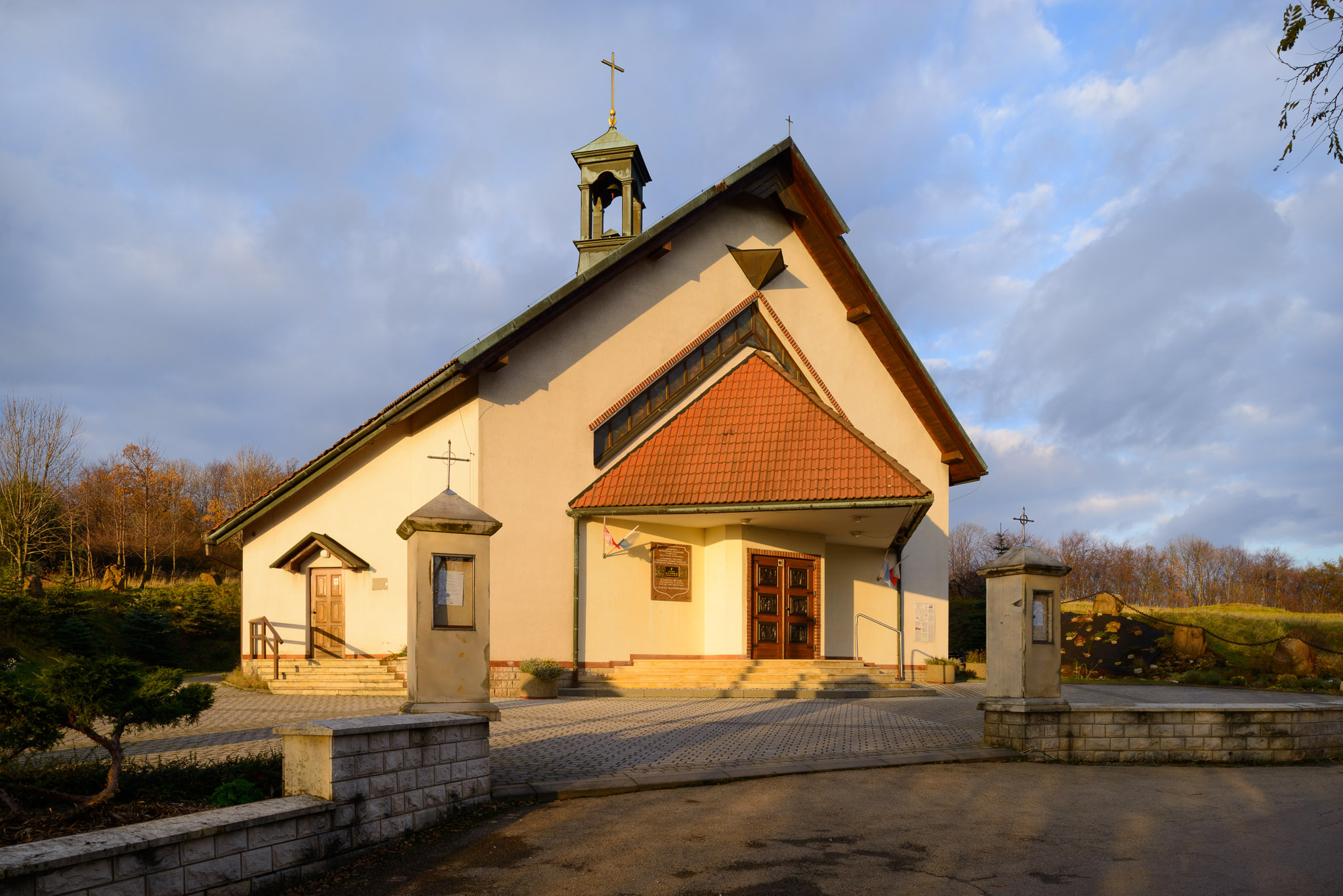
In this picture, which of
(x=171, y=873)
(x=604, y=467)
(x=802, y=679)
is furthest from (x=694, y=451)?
(x=171, y=873)

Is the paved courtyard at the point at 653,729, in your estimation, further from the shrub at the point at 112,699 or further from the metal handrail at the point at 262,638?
the shrub at the point at 112,699

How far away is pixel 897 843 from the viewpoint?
6.22 m

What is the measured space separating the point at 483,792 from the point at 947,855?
3418 mm

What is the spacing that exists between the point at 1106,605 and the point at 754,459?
39.6 ft

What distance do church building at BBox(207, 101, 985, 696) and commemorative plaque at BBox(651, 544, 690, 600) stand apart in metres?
0.04

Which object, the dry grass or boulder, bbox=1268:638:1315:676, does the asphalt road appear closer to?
boulder, bbox=1268:638:1315:676

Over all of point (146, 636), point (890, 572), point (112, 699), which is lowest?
point (146, 636)

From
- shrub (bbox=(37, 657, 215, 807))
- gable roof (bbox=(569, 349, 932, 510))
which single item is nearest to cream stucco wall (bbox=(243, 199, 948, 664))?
gable roof (bbox=(569, 349, 932, 510))

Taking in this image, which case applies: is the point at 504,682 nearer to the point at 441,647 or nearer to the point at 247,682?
the point at 247,682

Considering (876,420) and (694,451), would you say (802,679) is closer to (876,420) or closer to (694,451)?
(694,451)

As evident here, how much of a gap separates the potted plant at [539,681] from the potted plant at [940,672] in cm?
866

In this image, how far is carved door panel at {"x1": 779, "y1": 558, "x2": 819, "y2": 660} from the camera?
18109mm

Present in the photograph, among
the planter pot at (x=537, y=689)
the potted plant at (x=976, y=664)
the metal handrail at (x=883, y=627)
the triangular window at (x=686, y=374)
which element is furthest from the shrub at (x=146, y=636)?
the potted plant at (x=976, y=664)

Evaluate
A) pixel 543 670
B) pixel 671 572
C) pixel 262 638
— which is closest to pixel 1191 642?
pixel 671 572
